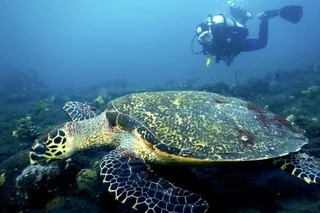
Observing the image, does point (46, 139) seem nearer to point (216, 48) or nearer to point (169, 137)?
point (169, 137)

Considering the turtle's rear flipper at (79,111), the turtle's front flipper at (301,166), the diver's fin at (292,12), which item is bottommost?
the turtle's front flipper at (301,166)

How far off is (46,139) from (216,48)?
783cm

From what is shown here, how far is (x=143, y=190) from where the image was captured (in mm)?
2416

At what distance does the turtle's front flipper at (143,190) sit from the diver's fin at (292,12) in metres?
12.7

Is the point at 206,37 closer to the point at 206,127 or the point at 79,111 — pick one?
the point at 79,111

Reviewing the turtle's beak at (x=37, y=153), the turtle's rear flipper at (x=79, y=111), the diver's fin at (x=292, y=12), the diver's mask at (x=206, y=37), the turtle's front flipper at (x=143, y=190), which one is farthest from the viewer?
the diver's fin at (x=292, y=12)

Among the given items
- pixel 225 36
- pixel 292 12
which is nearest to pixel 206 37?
pixel 225 36

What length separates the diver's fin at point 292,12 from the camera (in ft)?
36.3

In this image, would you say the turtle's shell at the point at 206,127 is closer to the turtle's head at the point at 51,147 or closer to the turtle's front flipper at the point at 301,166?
the turtle's front flipper at the point at 301,166

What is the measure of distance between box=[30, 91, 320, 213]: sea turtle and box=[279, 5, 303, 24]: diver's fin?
Result: 10.8 meters

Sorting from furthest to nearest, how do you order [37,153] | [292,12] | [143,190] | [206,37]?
[292,12] → [206,37] → [37,153] → [143,190]

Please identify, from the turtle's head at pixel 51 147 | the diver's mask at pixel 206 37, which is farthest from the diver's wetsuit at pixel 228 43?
the turtle's head at pixel 51 147

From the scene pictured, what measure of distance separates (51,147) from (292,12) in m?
13.5

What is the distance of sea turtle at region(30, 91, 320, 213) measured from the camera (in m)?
2.45
